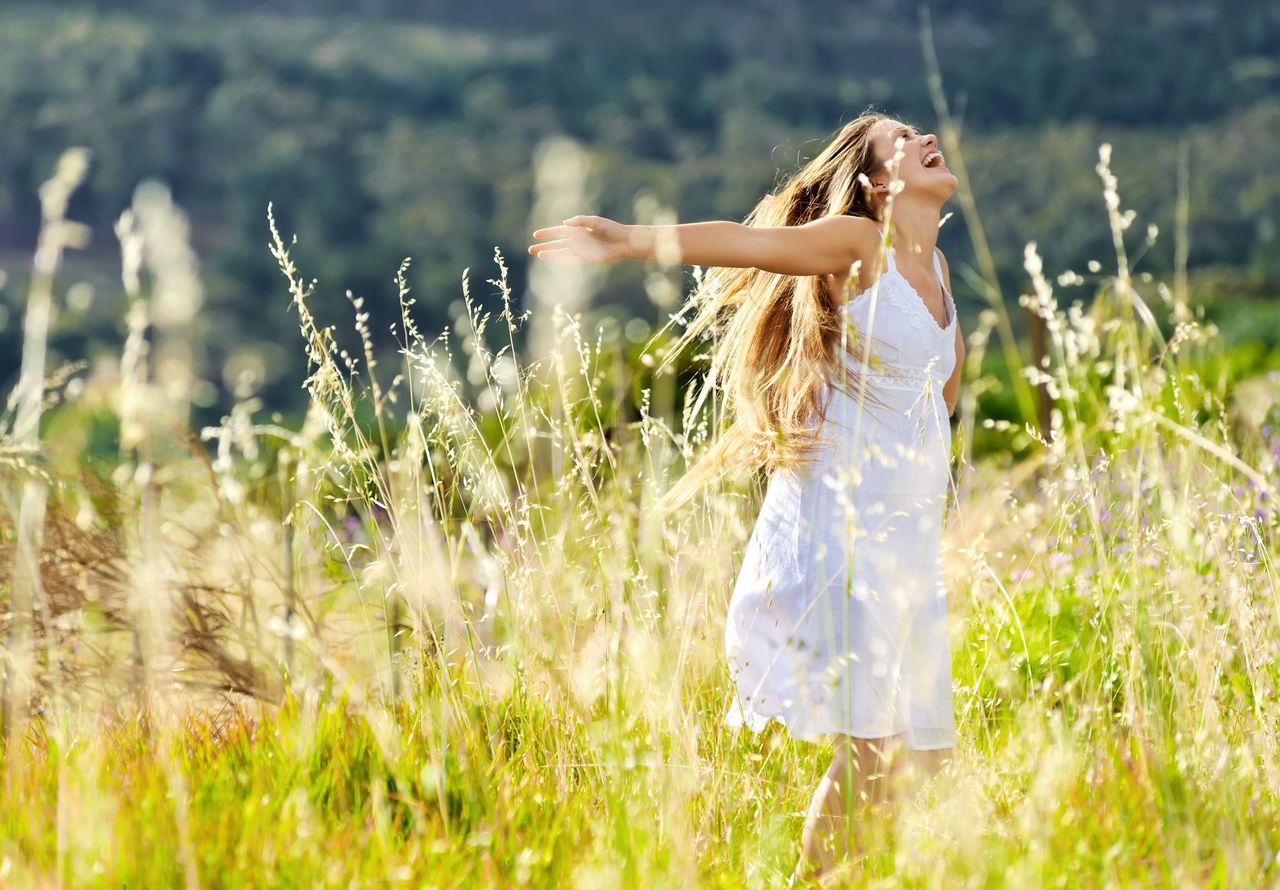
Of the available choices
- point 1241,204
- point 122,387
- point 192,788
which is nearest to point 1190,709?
point 192,788

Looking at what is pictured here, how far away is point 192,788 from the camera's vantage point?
2.07m

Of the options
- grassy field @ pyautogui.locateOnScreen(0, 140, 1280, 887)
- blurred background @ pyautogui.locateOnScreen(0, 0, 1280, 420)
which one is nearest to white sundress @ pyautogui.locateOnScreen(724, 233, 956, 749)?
grassy field @ pyautogui.locateOnScreen(0, 140, 1280, 887)

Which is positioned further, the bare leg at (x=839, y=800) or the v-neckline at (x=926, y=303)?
the v-neckline at (x=926, y=303)

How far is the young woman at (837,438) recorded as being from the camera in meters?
2.22

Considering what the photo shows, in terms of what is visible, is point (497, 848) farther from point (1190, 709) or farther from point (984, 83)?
point (984, 83)

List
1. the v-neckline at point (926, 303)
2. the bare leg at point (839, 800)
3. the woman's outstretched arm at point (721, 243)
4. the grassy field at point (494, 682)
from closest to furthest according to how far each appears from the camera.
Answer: the grassy field at point (494, 682) → the bare leg at point (839, 800) → the woman's outstretched arm at point (721, 243) → the v-neckline at point (926, 303)

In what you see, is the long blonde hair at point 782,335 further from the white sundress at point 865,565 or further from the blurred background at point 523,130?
the blurred background at point 523,130

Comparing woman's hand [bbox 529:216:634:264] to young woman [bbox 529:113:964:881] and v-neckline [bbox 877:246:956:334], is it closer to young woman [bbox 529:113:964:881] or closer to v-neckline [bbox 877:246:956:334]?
young woman [bbox 529:113:964:881]

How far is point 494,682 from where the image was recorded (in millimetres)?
2682

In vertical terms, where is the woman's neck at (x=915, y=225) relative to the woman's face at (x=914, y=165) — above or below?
below

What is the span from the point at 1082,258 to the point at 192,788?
25.1 meters

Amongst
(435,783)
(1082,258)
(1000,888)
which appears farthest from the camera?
(1082,258)

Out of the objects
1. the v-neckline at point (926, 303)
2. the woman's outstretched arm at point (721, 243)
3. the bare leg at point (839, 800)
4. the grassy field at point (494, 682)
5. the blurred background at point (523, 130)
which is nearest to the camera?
the grassy field at point (494, 682)

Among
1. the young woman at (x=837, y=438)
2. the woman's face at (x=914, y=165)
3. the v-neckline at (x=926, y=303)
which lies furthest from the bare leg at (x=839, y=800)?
the woman's face at (x=914, y=165)
